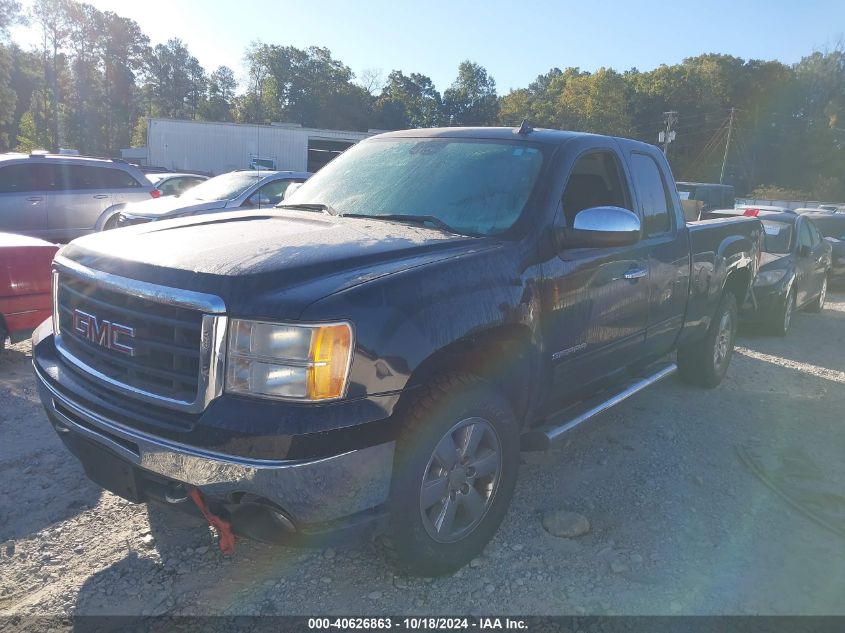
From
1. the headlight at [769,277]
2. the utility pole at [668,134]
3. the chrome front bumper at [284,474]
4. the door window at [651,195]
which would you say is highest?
the utility pole at [668,134]

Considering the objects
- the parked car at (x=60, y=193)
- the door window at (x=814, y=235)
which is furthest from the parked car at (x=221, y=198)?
the door window at (x=814, y=235)

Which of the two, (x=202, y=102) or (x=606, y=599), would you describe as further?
(x=202, y=102)

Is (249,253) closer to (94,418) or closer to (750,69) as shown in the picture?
(94,418)

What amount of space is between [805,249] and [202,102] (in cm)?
10156

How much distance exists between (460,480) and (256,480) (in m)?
0.98

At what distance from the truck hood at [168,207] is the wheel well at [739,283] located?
759cm

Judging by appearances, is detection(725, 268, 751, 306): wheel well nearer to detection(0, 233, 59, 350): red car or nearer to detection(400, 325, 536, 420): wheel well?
detection(400, 325, 536, 420): wheel well

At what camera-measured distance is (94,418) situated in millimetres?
2678

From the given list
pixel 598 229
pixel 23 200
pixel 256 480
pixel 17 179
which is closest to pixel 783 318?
pixel 598 229

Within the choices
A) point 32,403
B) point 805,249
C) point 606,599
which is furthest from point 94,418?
point 805,249

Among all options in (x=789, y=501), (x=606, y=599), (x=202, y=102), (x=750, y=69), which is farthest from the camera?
(x=202, y=102)

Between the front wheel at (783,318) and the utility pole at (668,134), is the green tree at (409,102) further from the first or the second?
the front wheel at (783,318)

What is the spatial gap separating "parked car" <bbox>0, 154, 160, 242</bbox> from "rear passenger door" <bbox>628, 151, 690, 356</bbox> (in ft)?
30.4

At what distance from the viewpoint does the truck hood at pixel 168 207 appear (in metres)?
10.2
